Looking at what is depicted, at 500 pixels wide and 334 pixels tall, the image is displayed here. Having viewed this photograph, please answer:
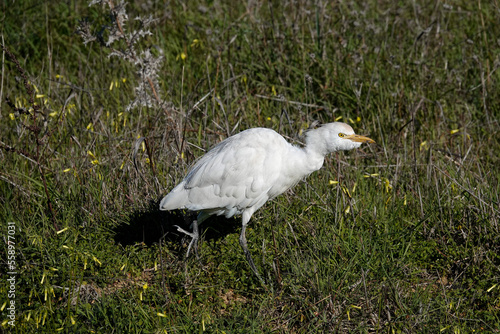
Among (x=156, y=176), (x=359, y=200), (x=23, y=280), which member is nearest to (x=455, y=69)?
(x=359, y=200)

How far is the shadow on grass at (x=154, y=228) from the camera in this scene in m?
3.98

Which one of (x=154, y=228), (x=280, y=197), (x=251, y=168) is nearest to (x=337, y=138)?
(x=251, y=168)

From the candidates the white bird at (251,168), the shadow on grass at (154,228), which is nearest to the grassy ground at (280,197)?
the shadow on grass at (154,228)

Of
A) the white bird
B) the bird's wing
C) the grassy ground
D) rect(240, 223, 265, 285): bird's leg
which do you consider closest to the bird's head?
the white bird

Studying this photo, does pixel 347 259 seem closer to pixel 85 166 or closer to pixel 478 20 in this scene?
pixel 85 166

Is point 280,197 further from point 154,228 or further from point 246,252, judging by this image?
point 154,228

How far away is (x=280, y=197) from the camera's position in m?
4.34

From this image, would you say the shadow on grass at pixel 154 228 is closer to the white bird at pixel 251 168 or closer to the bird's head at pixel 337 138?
the white bird at pixel 251 168

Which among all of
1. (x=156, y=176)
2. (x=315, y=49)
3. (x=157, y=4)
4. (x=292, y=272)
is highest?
(x=157, y=4)

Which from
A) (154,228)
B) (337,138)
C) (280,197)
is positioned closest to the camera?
(337,138)

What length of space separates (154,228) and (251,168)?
92cm

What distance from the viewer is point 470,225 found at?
3.77 meters

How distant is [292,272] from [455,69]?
9.68 feet

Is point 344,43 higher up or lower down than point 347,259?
higher up
